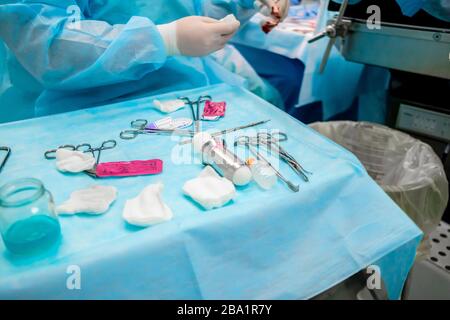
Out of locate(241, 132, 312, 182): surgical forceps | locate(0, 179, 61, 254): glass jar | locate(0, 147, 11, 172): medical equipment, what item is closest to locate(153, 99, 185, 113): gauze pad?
locate(241, 132, 312, 182): surgical forceps

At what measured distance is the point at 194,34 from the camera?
99 cm

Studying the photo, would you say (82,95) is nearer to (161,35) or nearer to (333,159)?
(161,35)

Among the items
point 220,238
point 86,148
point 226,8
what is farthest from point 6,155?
point 226,8

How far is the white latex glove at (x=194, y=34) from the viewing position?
99 cm

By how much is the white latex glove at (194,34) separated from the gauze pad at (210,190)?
486 mm

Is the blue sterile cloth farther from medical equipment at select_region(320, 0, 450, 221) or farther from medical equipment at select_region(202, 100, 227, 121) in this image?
medical equipment at select_region(320, 0, 450, 221)

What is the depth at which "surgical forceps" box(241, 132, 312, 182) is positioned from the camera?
712mm

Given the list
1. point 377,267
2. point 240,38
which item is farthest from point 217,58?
point 377,267

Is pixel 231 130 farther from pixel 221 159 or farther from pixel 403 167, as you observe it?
pixel 403 167

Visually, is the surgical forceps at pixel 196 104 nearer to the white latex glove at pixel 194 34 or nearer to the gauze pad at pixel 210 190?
the white latex glove at pixel 194 34

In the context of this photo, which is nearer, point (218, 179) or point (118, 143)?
point (218, 179)

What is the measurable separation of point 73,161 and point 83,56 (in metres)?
0.33

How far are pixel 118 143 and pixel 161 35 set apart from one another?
1.14 feet
